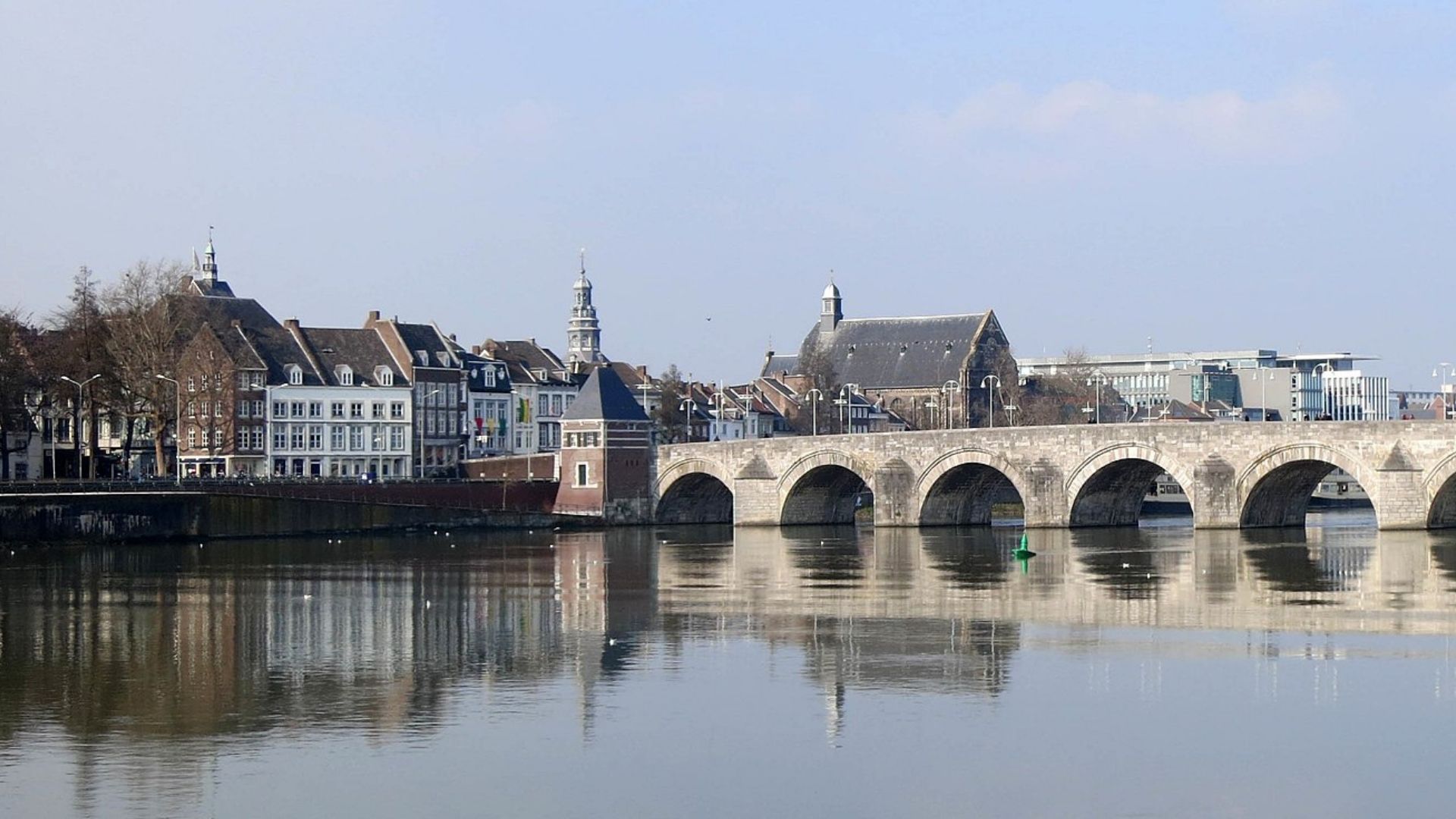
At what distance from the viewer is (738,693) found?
101 ft

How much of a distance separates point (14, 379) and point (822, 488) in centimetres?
3234

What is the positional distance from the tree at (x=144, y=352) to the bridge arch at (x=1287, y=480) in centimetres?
4211

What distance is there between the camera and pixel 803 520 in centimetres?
8525

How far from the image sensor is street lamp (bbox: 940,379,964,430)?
13366 cm

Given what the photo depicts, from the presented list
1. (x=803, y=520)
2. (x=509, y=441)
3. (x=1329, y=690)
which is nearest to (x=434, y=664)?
(x=1329, y=690)

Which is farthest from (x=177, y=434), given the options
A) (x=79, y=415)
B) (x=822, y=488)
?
(x=822, y=488)

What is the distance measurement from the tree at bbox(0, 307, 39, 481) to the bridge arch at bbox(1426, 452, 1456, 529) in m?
49.4

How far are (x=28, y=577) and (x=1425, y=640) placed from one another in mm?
35591

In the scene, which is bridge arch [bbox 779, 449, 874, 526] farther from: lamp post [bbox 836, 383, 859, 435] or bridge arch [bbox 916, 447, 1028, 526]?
lamp post [bbox 836, 383, 859, 435]

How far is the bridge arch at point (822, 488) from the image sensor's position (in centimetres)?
8181

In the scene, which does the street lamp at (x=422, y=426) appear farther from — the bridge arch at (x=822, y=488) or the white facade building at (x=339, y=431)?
the bridge arch at (x=822, y=488)

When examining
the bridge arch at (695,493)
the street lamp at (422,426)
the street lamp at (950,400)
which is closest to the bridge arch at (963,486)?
the bridge arch at (695,493)

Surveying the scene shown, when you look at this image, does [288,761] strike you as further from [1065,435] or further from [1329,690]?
[1065,435]

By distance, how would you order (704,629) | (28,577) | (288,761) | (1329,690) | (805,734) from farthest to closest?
(28,577), (704,629), (1329,690), (805,734), (288,761)
